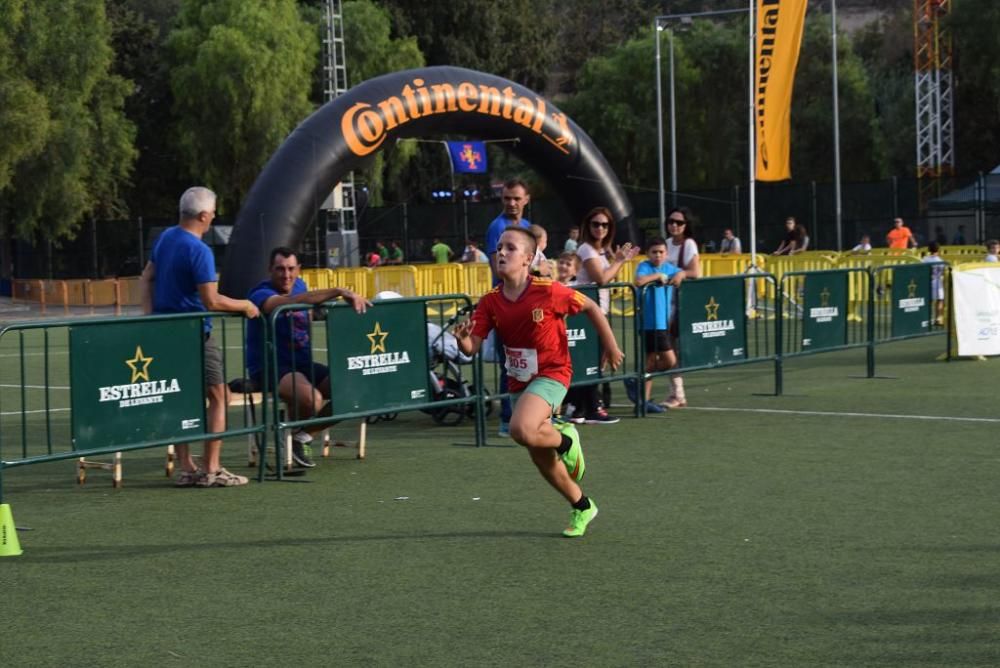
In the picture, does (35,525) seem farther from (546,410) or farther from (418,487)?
(546,410)

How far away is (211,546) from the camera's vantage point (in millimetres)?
8133

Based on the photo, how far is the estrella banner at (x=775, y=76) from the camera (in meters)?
26.9

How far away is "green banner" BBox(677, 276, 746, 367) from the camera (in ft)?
46.6

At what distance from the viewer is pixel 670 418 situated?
13516 mm

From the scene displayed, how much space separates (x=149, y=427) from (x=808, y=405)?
6855 mm

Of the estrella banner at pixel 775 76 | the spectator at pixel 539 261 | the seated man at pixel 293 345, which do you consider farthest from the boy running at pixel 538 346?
the estrella banner at pixel 775 76

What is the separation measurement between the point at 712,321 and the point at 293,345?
16.9ft

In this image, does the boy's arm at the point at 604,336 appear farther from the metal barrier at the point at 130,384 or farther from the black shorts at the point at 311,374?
the black shorts at the point at 311,374

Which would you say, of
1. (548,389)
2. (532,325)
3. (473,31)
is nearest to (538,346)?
(532,325)

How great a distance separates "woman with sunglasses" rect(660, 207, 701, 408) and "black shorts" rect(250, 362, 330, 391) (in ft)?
13.7

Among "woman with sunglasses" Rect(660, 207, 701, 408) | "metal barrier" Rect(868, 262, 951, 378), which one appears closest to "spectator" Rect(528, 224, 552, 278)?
"woman with sunglasses" Rect(660, 207, 701, 408)

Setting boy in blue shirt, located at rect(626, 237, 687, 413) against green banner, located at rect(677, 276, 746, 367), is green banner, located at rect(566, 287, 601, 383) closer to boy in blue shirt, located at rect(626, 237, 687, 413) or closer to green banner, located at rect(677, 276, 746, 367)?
boy in blue shirt, located at rect(626, 237, 687, 413)

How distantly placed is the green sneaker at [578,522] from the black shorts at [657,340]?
231 inches

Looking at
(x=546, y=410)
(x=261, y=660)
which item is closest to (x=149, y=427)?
(x=546, y=410)
